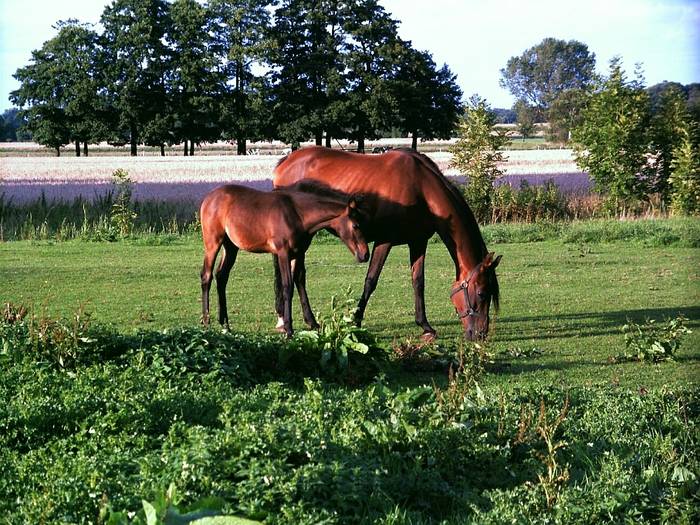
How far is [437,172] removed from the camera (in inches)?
426

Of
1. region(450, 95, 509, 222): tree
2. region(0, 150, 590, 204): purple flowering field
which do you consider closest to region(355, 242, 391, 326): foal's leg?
region(450, 95, 509, 222): tree

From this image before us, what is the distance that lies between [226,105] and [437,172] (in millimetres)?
60424

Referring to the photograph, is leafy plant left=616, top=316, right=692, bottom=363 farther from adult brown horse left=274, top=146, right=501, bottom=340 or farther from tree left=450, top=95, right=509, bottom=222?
tree left=450, top=95, right=509, bottom=222

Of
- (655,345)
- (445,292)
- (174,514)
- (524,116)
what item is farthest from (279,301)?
(524,116)

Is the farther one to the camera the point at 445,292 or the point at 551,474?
the point at 445,292

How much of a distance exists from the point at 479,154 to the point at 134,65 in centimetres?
5069

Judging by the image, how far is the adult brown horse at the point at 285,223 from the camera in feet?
33.0

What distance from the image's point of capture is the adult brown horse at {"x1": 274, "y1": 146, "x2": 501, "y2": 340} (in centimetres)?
1001

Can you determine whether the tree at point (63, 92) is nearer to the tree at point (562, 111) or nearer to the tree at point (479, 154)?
the tree at point (562, 111)

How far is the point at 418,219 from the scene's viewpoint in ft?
35.5

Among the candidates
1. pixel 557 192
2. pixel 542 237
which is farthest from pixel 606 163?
pixel 542 237

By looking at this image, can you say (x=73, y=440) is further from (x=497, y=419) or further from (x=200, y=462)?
(x=497, y=419)

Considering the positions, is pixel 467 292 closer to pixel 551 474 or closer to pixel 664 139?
pixel 551 474

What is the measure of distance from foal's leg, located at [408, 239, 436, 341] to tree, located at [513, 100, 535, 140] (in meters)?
57.1
